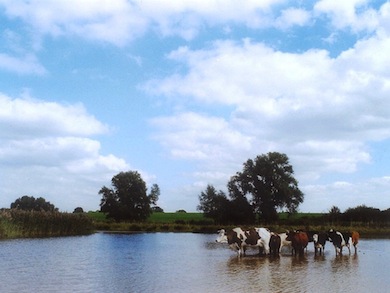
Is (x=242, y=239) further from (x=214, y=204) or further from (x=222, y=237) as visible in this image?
(x=214, y=204)

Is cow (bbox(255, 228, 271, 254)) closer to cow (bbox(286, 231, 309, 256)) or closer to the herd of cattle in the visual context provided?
the herd of cattle

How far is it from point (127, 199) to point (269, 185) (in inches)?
956

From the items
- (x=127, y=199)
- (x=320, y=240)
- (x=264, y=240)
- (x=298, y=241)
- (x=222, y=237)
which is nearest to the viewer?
(x=264, y=240)

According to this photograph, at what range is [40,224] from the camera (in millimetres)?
38344

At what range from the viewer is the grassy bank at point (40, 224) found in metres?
34.2

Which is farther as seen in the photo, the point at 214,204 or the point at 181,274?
the point at 214,204

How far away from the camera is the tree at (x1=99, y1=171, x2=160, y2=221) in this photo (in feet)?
263

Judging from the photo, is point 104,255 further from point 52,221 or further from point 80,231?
A: point 80,231

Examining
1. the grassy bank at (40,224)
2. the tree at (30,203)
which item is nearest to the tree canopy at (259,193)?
the grassy bank at (40,224)

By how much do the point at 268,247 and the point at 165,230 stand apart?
38.9m

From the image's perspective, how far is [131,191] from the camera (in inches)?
3243

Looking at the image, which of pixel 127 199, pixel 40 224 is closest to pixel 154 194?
pixel 127 199

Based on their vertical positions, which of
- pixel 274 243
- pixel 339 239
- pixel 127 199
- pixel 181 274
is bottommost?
pixel 181 274

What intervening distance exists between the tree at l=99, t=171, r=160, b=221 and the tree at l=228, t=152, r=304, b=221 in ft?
59.4
